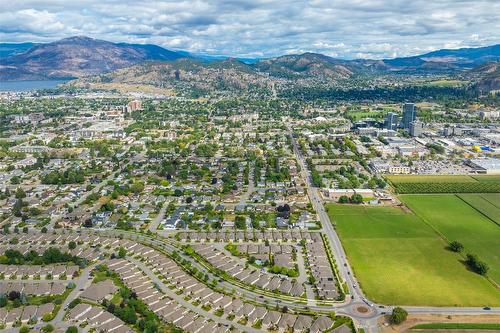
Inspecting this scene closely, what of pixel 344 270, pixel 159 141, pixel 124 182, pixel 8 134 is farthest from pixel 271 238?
pixel 8 134

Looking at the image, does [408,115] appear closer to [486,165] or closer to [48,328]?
[486,165]

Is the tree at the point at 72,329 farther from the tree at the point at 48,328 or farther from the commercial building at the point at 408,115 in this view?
the commercial building at the point at 408,115

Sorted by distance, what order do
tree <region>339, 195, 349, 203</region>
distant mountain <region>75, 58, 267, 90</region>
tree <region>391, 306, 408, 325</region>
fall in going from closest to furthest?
tree <region>391, 306, 408, 325</region>, tree <region>339, 195, 349, 203</region>, distant mountain <region>75, 58, 267, 90</region>

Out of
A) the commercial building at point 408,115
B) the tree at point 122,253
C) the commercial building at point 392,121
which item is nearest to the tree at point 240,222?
the tree at point 122,253

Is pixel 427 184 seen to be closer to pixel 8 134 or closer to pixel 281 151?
pixel 281 151

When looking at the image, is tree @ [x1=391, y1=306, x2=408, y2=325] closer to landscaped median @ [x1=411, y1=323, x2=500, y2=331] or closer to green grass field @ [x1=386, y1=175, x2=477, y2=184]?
landscaped median @ [x1=411, y1=323, x2=500, y2=331]

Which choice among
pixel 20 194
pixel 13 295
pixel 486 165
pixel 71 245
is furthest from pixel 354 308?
pixel 486 165

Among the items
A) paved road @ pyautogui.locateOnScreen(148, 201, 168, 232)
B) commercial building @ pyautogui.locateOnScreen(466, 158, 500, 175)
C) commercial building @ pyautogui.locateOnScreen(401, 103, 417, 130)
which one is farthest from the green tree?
commercial building @ pyautogui.locateOnScreen(401, 103, 417, 130)
